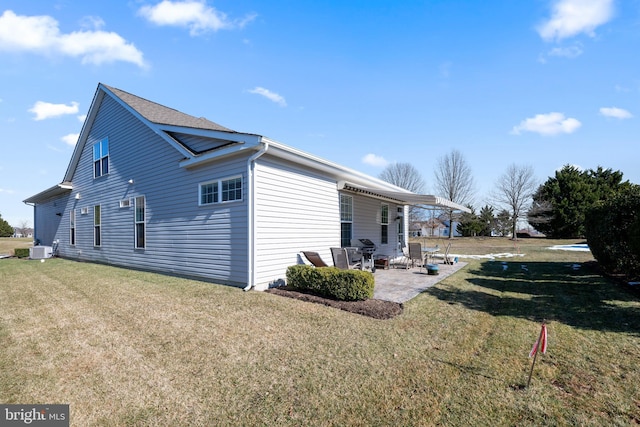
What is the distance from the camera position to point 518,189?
33469 mm

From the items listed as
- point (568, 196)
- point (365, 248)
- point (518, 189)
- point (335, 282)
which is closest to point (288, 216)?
point (335, 282)

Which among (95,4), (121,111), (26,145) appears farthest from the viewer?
(26,145)

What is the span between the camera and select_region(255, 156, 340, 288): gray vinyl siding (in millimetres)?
7418

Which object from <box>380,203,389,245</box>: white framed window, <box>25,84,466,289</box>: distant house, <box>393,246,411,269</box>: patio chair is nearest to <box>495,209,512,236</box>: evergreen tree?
<box>393,246,411,269</box>: patio chair

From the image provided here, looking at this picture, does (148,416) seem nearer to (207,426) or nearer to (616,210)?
(207,426)

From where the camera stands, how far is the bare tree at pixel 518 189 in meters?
33.2

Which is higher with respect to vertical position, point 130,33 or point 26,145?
point 130,33

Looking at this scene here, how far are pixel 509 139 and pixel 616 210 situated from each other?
5801 millimetres

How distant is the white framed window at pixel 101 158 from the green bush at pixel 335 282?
10524mm

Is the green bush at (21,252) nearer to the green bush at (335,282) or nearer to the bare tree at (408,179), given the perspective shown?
the green bush at (335,282)

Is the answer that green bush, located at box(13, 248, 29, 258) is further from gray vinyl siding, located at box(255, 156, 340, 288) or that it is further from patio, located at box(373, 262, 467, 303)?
patio, located at box(373, 262, 467, 303)

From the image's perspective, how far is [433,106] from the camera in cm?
1229

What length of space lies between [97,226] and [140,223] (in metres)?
4.15

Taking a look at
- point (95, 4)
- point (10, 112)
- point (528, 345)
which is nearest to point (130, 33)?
point (95, 4)
